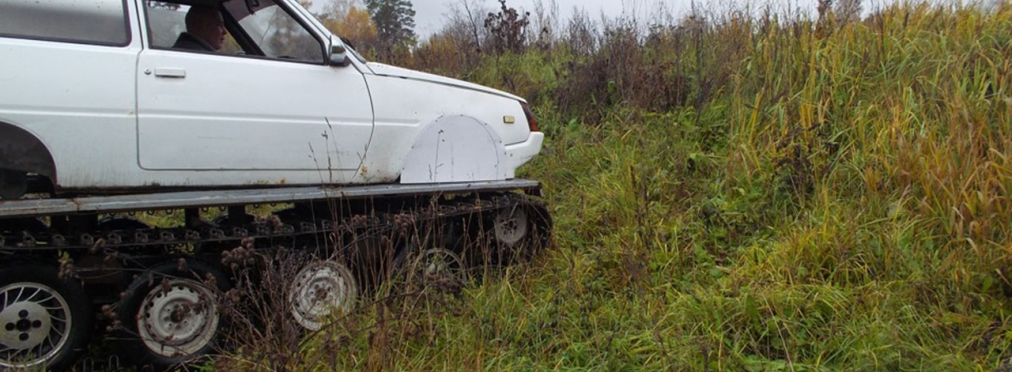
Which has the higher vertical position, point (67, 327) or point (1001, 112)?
point (1001, 112)

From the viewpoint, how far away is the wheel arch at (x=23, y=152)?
11.0ft

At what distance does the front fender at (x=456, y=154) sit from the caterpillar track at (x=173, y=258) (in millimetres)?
108

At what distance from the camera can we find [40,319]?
11.7 ft

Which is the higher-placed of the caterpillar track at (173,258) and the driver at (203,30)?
the driver at (203,30)

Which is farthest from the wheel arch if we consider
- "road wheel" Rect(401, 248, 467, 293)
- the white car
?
"road wheel" Rect(401, 248, 467, 293)

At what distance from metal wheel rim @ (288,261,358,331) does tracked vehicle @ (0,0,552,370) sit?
0.01 m

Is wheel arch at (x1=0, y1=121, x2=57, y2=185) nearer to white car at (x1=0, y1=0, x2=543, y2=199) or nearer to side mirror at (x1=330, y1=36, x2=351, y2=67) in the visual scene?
white car at (x1=0, y1=0, x2=543, y2=199)

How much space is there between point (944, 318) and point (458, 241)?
9.30 ft

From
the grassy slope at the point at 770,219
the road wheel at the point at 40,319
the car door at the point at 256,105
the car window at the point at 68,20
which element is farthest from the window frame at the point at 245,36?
the grassy slope at the point at 770,219

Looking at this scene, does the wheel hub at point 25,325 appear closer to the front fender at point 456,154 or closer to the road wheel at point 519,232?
the front fender at point 456,154

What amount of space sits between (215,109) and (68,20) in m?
0.79

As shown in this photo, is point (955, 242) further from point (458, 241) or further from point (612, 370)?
point (458, 241)

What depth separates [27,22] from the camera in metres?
3.50

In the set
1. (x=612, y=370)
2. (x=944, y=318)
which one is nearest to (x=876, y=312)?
(x=944, y=318)
